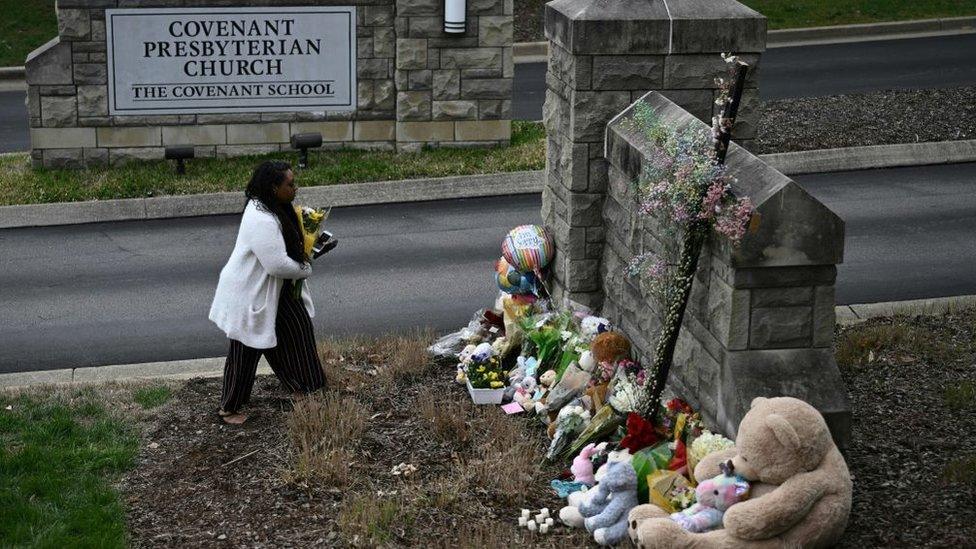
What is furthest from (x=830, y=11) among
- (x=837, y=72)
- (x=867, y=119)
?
(x=867, y=119)

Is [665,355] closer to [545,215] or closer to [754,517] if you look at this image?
[754,517]

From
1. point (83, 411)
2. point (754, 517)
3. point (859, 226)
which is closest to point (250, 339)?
point (83, 411)

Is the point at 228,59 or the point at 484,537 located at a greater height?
the point at 228,59

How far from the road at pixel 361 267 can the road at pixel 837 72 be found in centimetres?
415

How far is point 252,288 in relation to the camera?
866cm

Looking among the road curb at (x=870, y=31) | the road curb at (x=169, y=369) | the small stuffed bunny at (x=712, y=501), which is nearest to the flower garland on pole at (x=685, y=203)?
the small stuffed bunny at (x=712, y=501)

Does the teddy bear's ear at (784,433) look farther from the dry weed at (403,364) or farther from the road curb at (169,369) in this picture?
the road curb at (169,369)

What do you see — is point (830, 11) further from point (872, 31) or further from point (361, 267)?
point (361, 267)

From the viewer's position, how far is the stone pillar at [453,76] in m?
16.1

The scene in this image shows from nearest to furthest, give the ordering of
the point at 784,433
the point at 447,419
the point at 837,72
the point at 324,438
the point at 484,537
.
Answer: the point at 784,433
the point at 484,537
the point at 324,438
the point at 447,419
the point at 837,72

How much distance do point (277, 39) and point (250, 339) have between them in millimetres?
8069

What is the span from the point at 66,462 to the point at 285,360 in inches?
60.1

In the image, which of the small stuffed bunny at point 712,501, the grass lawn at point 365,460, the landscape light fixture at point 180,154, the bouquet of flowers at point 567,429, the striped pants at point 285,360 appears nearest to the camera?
the small stuffed bunny at point 712,501

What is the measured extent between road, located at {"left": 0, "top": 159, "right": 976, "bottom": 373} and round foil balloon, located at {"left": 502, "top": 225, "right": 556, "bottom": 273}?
1716 mm
